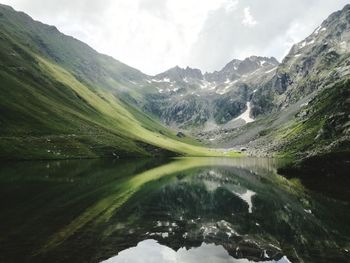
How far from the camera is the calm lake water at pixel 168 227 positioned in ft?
A: 102

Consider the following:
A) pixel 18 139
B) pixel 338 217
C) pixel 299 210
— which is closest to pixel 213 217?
pixel 299 210

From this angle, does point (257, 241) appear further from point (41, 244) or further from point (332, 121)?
point (332, 121)

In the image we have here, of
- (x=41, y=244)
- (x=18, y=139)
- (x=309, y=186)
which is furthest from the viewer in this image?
(x=18, y=139)

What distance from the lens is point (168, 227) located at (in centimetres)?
4294

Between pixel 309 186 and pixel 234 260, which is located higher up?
pixel 309 186

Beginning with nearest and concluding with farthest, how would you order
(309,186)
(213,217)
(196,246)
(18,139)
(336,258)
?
(336,258) → (196,246) → (213,217) → (309,186) → (18,139)

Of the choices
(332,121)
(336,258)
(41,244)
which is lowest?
(41,244)

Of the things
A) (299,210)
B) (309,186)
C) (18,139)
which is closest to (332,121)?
(309,186)

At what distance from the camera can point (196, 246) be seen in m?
35.2

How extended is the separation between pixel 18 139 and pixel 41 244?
466ft

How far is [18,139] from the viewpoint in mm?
162000

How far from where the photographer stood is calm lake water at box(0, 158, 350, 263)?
102 feet

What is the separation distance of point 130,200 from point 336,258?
1491 inches

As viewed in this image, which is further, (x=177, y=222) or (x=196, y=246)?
(x=177, y=222)
